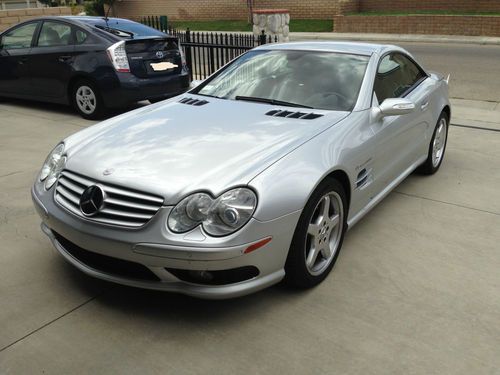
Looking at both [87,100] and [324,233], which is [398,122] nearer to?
[324,233]

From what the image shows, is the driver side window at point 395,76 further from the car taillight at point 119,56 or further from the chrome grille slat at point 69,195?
the car taillight at point 119,56

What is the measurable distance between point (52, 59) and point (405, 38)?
1531cm

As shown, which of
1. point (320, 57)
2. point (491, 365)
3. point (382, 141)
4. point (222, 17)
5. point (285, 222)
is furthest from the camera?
point (222, 17)

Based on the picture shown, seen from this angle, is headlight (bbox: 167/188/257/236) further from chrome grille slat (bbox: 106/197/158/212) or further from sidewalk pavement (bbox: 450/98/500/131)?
sidewalk pavement (bbox: 450/98/500/131)

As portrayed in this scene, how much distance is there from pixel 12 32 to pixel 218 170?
23.5ft

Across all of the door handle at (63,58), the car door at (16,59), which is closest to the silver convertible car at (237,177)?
the door handle at (63,58)

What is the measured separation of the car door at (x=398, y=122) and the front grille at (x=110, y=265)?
1.88m

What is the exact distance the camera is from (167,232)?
2.64 m

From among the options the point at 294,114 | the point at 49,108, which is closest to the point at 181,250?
the point at 294,114

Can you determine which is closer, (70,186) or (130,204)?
(130,204)

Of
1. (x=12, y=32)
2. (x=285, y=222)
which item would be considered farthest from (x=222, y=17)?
(x=285, y=222)

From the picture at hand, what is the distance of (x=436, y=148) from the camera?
17.7ft

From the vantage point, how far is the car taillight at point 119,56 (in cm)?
727

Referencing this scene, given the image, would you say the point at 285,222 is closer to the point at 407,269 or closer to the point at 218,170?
the point at 218,170
